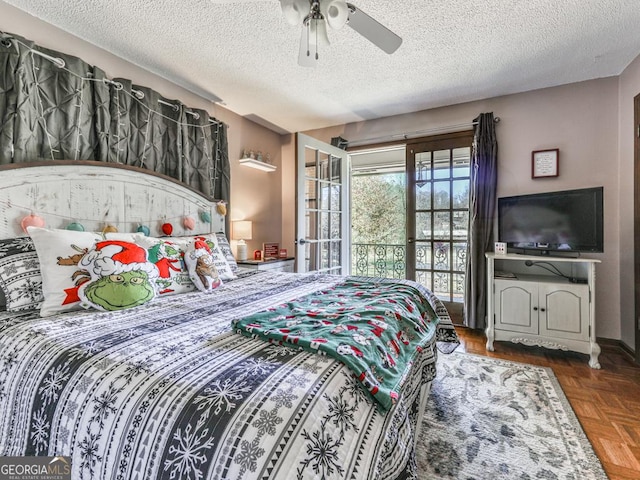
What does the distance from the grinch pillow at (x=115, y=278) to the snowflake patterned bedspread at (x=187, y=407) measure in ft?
0.70

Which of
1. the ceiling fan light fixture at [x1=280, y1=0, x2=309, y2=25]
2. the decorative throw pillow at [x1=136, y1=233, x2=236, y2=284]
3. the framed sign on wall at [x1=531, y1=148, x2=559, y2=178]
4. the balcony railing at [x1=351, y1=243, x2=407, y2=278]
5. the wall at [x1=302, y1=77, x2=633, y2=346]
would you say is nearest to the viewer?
the ceiling fan light fixture at [x1=280, y1=0, x2=309, y2=25]

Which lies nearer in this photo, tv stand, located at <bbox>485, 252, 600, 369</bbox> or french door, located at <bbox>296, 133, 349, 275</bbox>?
tv stand, located at <bbox>485, 252, 600, 369</bbox>

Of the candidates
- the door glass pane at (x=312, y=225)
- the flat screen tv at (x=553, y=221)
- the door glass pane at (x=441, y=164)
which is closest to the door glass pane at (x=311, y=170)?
the door glass pane at (x=312, y=225)

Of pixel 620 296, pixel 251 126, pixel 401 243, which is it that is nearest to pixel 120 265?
pixel 251 126

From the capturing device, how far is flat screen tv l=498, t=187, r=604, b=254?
257 centimetres

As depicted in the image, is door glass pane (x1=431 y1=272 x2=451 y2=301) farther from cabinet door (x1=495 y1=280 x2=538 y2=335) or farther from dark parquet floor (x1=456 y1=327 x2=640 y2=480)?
cabinet door (x1=495 y1=280 x2=538 y2=335)

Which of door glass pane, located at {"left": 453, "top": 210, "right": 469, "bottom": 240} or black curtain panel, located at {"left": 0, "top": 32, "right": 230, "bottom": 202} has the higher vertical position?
black curtain panel, located at {"left": 0, "top": 32, "right": 230, "bottom": 202}

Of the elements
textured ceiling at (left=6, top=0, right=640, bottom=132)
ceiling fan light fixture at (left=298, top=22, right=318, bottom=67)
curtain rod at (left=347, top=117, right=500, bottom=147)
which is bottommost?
ceiling fan light fixture at (left=298, top=22, right=318, bottom=67)

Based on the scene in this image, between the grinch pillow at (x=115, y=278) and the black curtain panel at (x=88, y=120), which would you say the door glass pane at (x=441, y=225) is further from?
the grinch pillow at (x=115, y=278)

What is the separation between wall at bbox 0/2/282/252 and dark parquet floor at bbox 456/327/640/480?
2718 mm

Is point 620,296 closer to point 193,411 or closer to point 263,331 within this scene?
point 263,331

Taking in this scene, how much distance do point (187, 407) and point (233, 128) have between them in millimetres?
3361

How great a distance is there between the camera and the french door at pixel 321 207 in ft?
10.2

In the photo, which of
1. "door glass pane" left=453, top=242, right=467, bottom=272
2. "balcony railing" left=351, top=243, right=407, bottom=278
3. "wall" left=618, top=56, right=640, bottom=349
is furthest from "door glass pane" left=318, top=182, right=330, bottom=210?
"balcony railing" left=351, top=243, right=407, bottom=278
